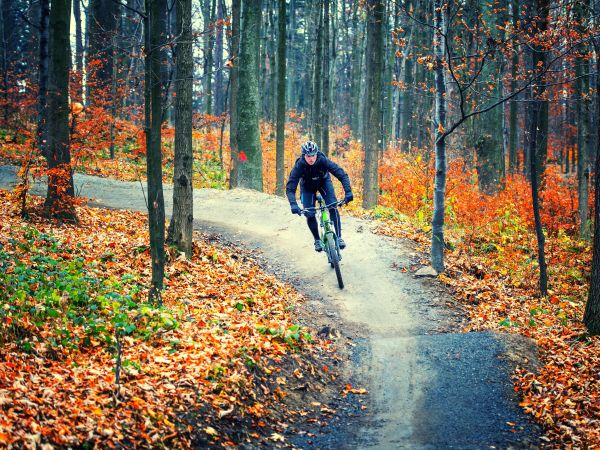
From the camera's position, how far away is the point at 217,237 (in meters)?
15.3

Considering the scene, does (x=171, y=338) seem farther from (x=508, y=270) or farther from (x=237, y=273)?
(x=508, y=270)

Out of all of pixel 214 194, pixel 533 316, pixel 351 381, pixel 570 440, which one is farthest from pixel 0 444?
pixel 214 194

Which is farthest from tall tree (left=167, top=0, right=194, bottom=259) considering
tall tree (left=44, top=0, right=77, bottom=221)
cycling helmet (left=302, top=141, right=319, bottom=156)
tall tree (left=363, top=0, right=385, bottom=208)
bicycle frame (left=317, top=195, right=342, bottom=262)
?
tall tree (left=363, top=0, right=385, bottom=208)

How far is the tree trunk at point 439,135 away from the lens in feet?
36.7

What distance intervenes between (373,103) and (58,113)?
396 inches

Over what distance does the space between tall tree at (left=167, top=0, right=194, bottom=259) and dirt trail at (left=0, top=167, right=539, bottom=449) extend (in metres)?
2.53

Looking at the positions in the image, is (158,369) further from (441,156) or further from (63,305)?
(441,156)

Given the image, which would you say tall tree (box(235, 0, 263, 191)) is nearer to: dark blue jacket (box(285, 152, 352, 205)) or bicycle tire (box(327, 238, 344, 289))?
dark blue jacket (box(285, 152, 352, 205))

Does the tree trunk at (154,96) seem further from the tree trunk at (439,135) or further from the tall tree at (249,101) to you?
the tall tree at (249,101)

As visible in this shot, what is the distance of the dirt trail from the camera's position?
654 centimetres

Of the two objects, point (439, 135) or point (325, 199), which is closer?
point (439, 135)

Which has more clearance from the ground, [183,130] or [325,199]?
[183,130]

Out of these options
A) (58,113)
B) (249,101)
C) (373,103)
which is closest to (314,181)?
(58,113)

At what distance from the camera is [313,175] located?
11.6 meters
